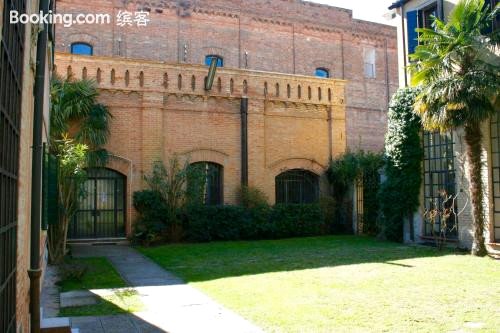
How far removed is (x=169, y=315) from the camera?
24.1 ft

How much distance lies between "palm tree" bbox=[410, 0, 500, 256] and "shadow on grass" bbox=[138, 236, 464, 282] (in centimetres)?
262

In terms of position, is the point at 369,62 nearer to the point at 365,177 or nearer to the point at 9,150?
the point at 365,177

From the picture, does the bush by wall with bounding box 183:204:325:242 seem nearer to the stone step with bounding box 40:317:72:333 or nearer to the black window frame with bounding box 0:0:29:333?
the stone step with bounding box 40:317:72:333

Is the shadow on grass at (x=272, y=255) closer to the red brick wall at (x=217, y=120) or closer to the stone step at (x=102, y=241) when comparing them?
the stone step at (x=102, y=241)

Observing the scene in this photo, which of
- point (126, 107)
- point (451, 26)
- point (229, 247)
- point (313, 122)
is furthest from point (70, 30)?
point (451, 26)

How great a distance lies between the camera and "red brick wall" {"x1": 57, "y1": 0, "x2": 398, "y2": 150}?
2360cm

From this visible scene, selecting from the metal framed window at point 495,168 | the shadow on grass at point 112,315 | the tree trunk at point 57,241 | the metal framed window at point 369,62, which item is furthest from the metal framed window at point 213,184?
the metal framed window at point 369,62

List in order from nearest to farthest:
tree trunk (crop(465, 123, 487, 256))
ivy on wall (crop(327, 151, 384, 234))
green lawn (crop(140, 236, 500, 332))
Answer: green lawn (crop(140, 236, 500, 332))
tree trunk (crop(465, 123, 487, 256))
ivy on wall (crop(327, 151, 384, 234))

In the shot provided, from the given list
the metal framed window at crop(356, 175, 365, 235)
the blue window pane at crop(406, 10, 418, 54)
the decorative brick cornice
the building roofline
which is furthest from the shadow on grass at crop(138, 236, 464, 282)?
the building roofline

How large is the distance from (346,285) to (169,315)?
3527 millimetres

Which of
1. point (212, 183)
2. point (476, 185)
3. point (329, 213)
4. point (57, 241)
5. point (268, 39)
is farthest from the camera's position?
point (268, 39)

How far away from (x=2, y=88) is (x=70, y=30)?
21.8m

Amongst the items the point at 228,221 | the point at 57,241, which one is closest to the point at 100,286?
the point at 57,241

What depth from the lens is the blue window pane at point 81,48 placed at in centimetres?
2327
